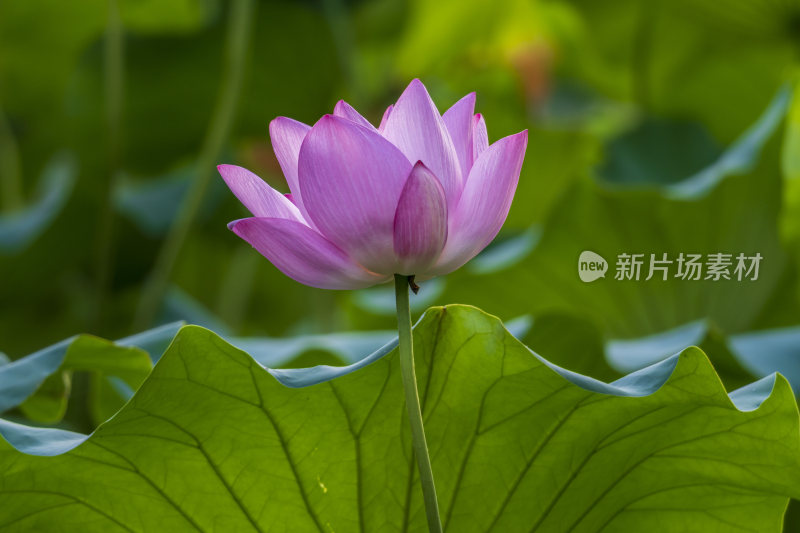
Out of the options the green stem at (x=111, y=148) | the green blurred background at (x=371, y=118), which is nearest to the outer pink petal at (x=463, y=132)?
the green blurred background at (x=371, y=118)

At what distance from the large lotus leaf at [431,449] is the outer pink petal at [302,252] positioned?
0.07 metres

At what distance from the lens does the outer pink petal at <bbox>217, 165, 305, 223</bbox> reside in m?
0.43

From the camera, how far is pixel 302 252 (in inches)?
16.5

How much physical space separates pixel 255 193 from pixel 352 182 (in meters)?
0.06

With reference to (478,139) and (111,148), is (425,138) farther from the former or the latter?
(111,148)

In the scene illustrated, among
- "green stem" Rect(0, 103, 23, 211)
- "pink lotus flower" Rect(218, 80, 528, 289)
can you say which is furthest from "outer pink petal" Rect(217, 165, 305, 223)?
"green stem" Rect(0, 103, 23, 211)

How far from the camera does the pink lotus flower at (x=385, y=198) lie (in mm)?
401

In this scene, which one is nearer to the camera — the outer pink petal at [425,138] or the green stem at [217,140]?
the outer pink petal at [425,138]

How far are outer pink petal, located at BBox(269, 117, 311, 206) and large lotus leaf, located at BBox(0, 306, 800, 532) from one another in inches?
3.7

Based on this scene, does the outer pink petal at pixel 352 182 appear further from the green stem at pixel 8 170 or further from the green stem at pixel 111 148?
the green stem at pixel 8 170

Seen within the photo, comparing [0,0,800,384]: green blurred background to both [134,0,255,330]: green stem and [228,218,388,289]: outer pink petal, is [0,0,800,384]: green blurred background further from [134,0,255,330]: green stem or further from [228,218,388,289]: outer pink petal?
[228,218,388,289]: outer pink petal

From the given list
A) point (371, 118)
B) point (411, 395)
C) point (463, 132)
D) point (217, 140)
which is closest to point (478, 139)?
point (463, 132)

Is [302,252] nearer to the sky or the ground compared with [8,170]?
nearer to the ground

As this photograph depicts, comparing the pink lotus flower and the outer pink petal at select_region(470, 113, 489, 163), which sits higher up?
the outer pink petal at select_region(470, 113, 489, 163)
